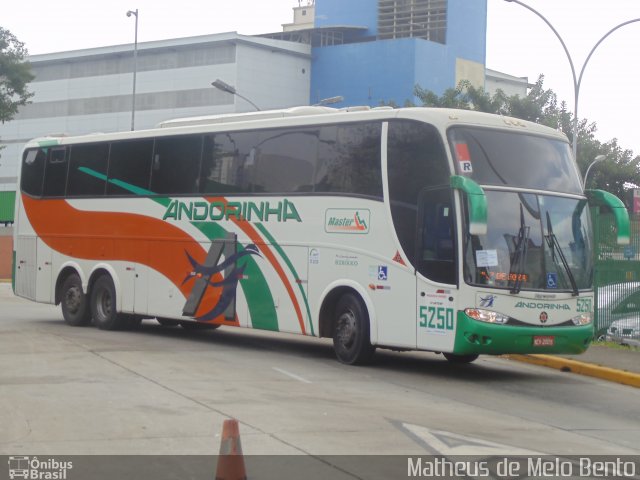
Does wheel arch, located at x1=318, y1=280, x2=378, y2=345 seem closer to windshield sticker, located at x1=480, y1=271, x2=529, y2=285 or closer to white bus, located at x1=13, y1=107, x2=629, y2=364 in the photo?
white bus, located at x1=13, y1=107, x2=629, y2=364

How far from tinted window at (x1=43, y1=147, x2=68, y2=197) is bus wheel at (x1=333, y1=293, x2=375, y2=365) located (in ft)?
27.5

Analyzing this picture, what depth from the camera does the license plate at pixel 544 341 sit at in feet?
46.3

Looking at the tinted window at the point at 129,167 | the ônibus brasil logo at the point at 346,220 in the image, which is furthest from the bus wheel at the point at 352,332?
the tinted window at the point at 129,167

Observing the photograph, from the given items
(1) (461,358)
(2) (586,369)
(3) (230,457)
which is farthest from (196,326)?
(3) (230,457)

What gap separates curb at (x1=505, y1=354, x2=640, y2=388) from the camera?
15.1m

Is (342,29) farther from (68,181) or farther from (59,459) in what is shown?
(59,459)

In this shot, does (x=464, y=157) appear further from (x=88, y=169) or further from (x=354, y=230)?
(x=88, y=169)

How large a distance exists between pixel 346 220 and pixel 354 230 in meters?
0.23

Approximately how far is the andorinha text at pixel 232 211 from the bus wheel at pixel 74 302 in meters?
3.08

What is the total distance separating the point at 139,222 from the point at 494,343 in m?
8.25

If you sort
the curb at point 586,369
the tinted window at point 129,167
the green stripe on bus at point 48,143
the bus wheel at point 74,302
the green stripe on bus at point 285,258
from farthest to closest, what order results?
the green stripe on bus at point 48,143
the bus wheel at point 74,302
the tinted window at point 129,167
the green stripe on bus at point 285,258
the curb at point 586,369

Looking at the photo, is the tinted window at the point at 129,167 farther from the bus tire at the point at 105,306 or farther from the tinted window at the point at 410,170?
the tinted window at the point at 410,170

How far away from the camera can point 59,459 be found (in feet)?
26.2

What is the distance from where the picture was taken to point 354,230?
15.4 metres
